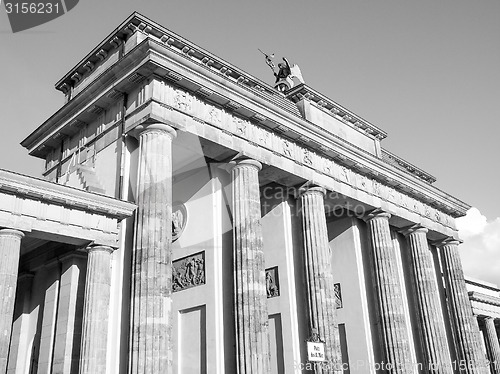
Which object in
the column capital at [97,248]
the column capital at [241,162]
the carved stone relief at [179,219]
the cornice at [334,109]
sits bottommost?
the column capital at [97,248]

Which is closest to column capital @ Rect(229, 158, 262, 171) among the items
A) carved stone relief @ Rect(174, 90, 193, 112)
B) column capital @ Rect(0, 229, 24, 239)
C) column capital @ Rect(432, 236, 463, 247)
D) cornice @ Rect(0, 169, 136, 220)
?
carved stone relief @ Rect(174, 90, 193, 112)

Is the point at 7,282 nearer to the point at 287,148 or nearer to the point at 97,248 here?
the point at 97,248

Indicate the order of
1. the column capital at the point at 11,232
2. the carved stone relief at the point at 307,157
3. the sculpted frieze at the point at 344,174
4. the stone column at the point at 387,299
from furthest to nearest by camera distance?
the sculpted frieze at the point at 344,174 → the stone column at the point at 387,299 → the carved stone relief at the point at 307,157 → the column capital at the point at 11,232

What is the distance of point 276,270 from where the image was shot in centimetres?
2255

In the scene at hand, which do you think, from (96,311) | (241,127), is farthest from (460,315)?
(96,311)

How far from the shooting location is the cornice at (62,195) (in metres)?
13.6

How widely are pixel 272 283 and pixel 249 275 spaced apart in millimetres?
4889

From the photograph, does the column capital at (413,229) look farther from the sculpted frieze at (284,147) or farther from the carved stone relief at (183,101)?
the carved stone relief at (183,101)

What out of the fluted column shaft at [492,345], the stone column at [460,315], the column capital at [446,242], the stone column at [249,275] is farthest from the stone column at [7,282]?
the fluted column shaft at [492,345]

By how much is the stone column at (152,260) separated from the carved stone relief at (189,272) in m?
4.15

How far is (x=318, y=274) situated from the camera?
21203mm

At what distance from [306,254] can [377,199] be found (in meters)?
6.53

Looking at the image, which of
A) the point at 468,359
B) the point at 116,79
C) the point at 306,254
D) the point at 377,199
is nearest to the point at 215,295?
the point at 306,254

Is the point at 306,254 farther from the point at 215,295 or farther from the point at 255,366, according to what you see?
the point at 255,366
